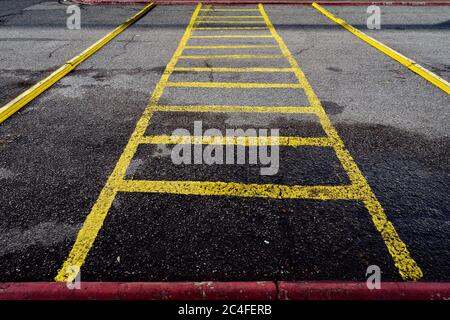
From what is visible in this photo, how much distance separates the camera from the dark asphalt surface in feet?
7.61

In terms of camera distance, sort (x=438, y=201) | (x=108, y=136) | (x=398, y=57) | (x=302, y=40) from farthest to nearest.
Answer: (x=302, y=40) → (x=398, y=57) → (x=108, y=136) → (x=438, y=201)

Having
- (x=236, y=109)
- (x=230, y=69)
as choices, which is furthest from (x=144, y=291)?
(x=230, y=69)

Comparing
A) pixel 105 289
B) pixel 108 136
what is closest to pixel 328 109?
pixel 108 136

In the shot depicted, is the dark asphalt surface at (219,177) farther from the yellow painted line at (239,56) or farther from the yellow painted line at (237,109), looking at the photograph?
the yellow painted line at (239,56)

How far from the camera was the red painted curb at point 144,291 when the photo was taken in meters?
2.02

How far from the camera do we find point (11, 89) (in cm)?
502

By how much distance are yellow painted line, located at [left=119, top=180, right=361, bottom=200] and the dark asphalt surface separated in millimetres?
81

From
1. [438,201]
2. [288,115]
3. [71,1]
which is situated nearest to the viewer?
[438,201]

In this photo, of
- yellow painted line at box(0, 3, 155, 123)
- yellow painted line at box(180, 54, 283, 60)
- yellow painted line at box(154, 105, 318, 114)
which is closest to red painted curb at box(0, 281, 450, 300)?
yellow painted line at box(154, 105, 318, 114)

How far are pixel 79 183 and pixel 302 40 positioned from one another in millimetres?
6430

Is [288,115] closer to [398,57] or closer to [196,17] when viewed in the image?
[398,57]

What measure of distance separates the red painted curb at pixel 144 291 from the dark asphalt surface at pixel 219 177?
126 mm

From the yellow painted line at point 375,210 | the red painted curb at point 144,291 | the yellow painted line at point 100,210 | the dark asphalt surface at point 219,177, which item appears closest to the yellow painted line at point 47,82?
the dark asphalt surface at point 219,177

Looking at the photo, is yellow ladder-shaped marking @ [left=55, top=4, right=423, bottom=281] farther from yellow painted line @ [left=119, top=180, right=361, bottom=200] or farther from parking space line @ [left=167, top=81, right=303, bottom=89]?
parking space line @ [left=167, top=81, right=303, bottom=89]
